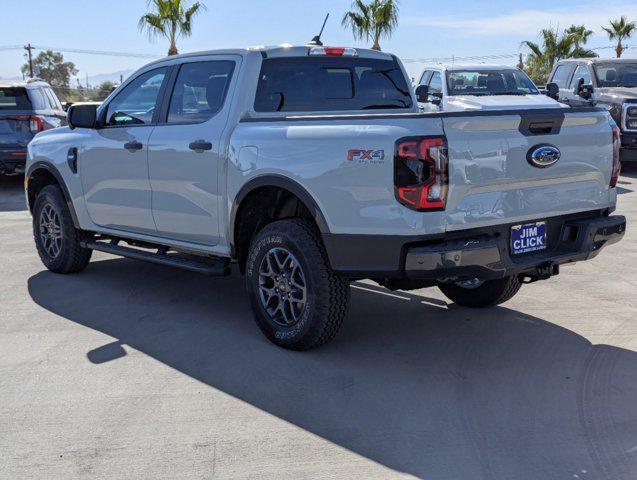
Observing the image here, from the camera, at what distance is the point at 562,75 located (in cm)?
1717

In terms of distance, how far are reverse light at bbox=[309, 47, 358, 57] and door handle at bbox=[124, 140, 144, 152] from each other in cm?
148

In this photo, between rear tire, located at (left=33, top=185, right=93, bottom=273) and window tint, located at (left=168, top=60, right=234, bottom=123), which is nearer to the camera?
window tint, located at (left=168, top=60, right=234, bottom=123)

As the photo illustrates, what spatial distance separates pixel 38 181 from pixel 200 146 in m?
2.83

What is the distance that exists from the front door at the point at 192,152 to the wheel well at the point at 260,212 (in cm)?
20

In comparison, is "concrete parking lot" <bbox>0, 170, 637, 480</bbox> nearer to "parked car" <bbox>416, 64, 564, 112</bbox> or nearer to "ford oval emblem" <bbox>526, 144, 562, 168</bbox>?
"ford oval emblem" <bbox>526, 144, 562, 168</bbox>

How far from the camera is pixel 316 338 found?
5.03m

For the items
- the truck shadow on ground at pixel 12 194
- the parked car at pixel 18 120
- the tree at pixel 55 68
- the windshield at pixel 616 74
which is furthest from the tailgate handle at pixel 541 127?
the tree at pixel 55 68

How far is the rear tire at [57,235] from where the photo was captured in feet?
24.0

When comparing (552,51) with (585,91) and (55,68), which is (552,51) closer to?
(585,91)

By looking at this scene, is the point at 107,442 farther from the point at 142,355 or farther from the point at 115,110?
the point at 115,110

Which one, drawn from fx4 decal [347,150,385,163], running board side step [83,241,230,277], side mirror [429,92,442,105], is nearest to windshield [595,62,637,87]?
side mirror [429,92,442,105]

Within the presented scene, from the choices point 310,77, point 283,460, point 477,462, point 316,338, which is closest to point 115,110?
point 310,77

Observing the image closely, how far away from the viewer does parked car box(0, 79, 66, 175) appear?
13156mm

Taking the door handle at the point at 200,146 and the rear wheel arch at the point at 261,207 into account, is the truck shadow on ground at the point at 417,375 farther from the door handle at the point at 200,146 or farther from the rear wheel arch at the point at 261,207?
the door handle at the point at 200,146
